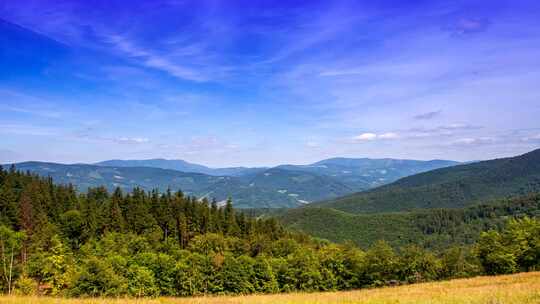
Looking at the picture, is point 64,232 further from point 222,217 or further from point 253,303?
point 253,303

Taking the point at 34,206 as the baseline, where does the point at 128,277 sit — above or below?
below

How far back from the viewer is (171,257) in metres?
93.4

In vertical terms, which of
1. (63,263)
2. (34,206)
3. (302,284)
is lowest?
(302,284)

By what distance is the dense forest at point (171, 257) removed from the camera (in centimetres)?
7449

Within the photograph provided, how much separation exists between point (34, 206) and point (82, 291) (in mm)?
49870

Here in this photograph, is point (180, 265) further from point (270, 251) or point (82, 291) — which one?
point (270, 251)

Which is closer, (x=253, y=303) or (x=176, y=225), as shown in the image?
(x=253, y=303)

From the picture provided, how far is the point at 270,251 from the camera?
116 meters

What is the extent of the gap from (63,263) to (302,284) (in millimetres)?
52231

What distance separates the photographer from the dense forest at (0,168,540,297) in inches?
2933

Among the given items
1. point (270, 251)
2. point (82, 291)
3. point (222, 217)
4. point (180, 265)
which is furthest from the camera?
point (222, 217)

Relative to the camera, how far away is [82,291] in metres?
67.4

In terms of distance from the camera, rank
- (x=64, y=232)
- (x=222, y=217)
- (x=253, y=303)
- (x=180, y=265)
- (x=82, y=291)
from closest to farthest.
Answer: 1. (x=253, y=303)
2. (x=82, y=291)
3. (x=180, y=265)
4. (x=64, y=232)
5. (x=222, y=217)

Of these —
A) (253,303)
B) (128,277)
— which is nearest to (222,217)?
(128,277)
